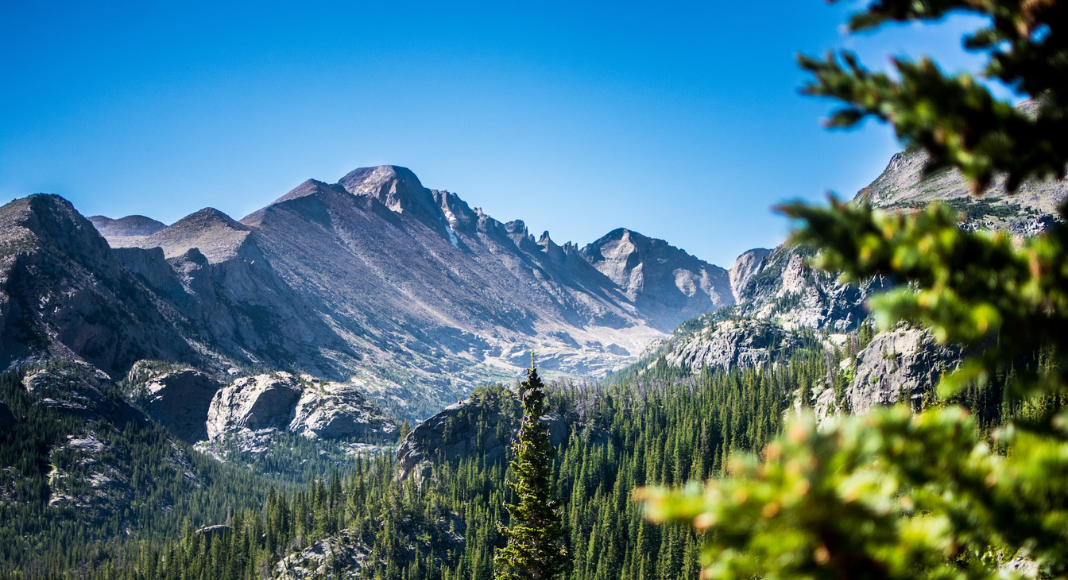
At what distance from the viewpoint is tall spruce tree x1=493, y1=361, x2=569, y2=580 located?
2948 cm

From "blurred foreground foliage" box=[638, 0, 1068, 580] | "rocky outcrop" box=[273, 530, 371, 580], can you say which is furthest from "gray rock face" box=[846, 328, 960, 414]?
"blurred foreground foliage" box=[638, 0, 1068, 580]

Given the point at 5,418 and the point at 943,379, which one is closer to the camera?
the point at 943,379

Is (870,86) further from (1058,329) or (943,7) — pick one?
(1058,329)

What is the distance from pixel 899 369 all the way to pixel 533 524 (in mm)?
97121

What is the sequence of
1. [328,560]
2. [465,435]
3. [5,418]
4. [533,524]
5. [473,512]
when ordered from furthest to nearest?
[5,418], [465,435], [473,512], [328,560], [533,524]

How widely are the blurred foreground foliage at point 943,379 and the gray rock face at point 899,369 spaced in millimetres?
110206

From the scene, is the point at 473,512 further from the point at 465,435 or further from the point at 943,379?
the point at 943,379

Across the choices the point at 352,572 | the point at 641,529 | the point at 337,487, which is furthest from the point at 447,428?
the point at 641,529

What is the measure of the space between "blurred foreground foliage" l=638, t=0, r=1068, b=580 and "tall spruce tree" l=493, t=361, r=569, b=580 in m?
26.8

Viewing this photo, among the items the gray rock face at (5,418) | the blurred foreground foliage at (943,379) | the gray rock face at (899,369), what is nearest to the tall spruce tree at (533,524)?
the blurred foreground foliage at (943,379)

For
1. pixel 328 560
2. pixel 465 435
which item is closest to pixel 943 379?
pixel 328 560

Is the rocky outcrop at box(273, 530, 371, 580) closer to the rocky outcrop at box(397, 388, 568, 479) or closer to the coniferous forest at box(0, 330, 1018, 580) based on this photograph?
the coniferous forest at box(0, 330, 1018, 580)

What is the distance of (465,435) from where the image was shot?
14838cm

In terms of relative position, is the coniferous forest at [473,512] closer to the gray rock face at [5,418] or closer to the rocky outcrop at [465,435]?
the rocky outcrop at [465,435]
